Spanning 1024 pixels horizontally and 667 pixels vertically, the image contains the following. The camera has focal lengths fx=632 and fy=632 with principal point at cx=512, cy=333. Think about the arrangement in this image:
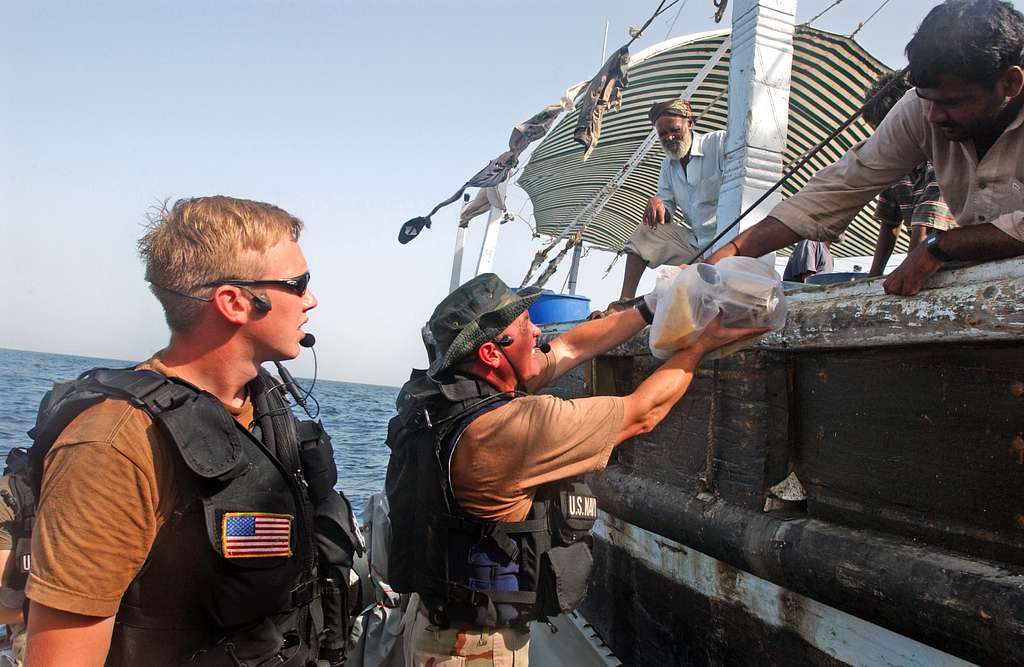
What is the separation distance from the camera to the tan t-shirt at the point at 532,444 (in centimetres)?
185

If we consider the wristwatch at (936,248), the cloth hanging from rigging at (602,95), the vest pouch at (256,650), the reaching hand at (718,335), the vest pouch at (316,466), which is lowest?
the vest pouch at (256,650)

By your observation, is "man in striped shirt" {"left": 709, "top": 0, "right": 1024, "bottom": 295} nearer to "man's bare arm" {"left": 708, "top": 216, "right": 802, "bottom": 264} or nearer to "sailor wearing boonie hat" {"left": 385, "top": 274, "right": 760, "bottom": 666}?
"man's bare arm" {"left": 708, "top": 216, "right": 802, "bottom": 264}

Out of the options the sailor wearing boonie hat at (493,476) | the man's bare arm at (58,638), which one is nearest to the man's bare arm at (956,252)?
the sailor wearing boonie hat at (493,476)

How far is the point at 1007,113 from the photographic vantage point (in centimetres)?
167

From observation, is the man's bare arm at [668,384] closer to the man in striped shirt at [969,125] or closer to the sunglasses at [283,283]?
the man in striped shirt at [969,125]

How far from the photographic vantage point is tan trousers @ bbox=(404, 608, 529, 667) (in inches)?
85.7

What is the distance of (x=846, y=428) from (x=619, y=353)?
1.12 m

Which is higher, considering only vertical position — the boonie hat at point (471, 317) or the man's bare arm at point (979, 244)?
the man's bare arm at point (979, 244)

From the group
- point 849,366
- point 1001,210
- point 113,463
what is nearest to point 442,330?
point 113,463

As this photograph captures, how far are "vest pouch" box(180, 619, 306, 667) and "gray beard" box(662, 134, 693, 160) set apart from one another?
375 cm

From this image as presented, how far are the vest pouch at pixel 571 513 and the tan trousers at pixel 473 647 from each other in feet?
1.28

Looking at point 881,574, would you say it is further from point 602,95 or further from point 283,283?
point 602,95

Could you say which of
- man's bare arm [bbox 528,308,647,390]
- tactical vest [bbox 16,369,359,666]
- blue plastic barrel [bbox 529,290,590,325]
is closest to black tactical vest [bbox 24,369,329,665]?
tactical vest [bbox 16,369,359,666]

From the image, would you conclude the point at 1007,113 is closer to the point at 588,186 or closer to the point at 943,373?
the point at 943,373
